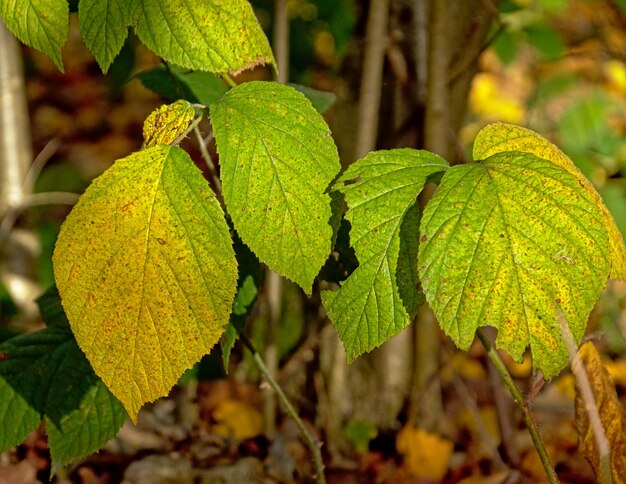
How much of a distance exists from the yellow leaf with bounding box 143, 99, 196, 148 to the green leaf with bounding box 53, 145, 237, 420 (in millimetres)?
41

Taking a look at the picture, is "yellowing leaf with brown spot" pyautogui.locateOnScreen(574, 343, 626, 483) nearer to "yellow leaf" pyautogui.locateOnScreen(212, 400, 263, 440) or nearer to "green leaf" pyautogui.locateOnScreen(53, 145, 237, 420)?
"green leaf" pyautogui.locateOnScreen(53, 145, 237, 420)

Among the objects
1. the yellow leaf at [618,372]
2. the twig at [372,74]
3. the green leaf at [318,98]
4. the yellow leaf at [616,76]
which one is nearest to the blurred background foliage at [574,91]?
the yellow leaf at [616,76]

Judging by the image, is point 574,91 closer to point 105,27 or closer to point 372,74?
point 372,74

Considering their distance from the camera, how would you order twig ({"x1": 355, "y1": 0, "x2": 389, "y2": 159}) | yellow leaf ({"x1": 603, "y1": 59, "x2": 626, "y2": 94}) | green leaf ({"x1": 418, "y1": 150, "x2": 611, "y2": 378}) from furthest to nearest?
yellow leaf ({"x1": 603, "y1": 59, "x2": 626, "y2": 94}), twig ({"x1": 355, "y1": 0, "x2": 389, "y2": 159}), green leaf ({"x1": 418, "y1": 150, "x2": 611, "y2": 378})

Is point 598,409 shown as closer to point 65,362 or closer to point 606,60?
point 65,362

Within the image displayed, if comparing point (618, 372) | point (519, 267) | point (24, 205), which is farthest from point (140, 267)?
point (618, 372)

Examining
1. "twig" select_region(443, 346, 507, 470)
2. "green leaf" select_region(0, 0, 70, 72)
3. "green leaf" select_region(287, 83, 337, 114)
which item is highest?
"green leaf" select_region(0, 0, 70, 72)

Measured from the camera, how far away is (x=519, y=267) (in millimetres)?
767

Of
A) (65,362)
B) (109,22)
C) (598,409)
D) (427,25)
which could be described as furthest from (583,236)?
(427,25)

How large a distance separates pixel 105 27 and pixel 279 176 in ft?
0.90

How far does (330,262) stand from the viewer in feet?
3.46

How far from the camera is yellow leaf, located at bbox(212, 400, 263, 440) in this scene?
1.86 m

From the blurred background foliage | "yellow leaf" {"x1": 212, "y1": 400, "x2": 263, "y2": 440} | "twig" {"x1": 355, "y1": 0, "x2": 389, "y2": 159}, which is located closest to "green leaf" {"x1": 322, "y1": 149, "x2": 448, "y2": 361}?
the blurred background foliage

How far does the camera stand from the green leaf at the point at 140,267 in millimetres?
774
